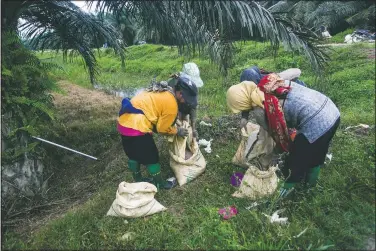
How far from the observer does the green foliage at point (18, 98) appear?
152 inches

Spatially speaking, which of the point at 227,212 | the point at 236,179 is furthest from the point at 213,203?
the point at 236,179

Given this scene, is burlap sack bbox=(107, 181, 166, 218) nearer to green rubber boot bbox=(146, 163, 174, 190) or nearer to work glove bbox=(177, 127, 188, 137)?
green rubber boot bbox=(146, 163, 174, 190)

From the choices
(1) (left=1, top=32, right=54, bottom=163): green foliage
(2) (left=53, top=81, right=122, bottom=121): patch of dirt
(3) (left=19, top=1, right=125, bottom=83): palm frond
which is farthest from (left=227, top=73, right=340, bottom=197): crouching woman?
(2) (left=53, top=81, right=122, bottom=121): patch of dirt

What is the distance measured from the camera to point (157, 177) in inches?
159

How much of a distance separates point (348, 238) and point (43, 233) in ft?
8.63

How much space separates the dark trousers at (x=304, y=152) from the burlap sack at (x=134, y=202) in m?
1.33

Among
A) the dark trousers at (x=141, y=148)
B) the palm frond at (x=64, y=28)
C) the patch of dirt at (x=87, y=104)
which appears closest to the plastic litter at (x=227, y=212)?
the dark trousers at (x=141, y=148)

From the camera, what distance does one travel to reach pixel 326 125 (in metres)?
3.09

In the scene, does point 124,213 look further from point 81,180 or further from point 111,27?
point 111,27

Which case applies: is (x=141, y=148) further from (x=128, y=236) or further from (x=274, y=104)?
(x=274, y=104)

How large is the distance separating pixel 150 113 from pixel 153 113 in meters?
0.03

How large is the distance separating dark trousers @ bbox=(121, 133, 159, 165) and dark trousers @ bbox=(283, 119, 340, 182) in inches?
55.8

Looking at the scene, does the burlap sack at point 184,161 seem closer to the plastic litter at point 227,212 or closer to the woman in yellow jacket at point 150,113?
the woman in yellow jacket at point 150,113

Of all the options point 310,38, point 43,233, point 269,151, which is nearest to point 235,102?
point 269,151
